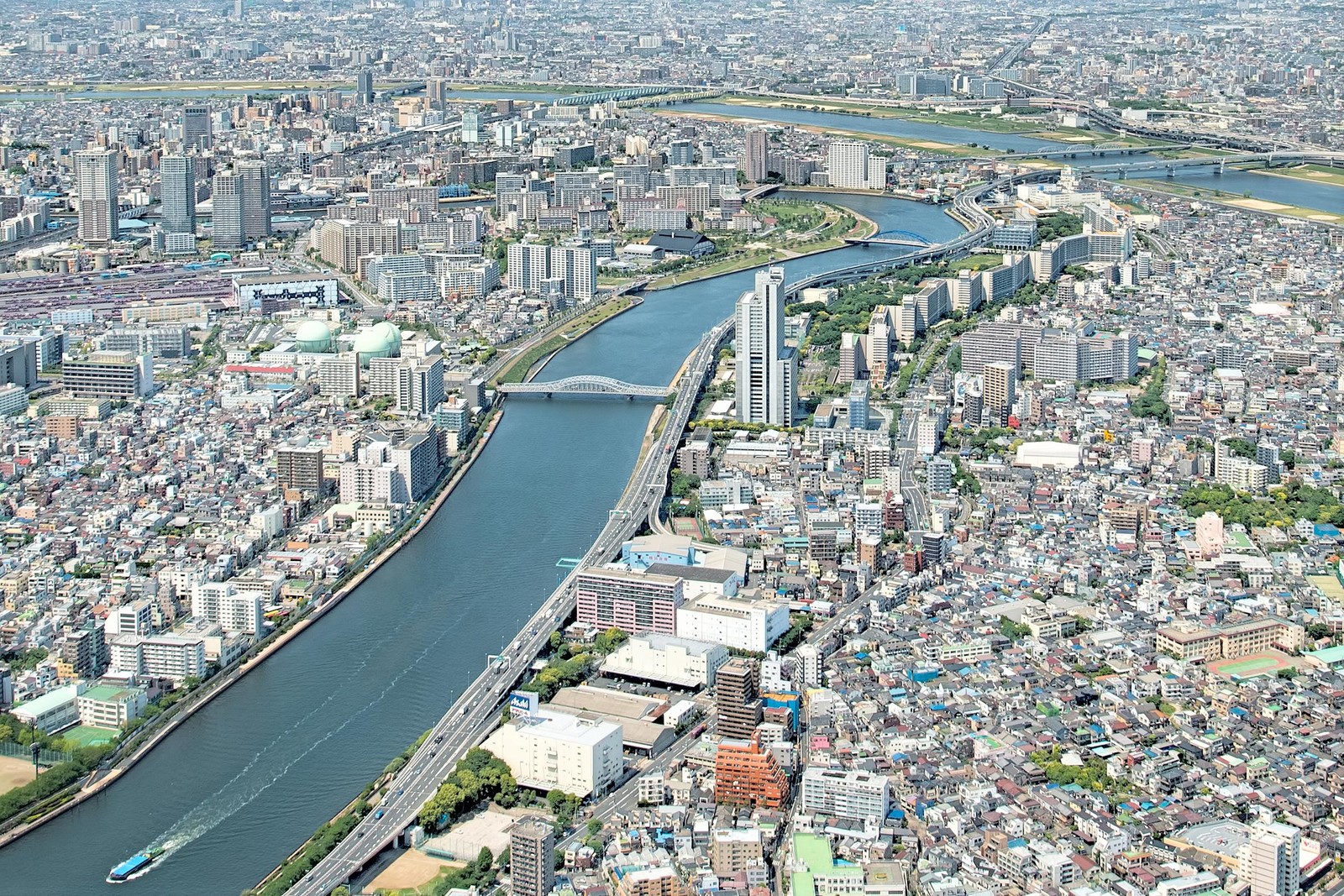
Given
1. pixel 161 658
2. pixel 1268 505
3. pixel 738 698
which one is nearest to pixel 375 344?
pixel 161 658

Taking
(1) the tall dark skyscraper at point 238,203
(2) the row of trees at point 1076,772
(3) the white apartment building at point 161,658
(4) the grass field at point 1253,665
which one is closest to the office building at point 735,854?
(2) the row of trees at point 1076,772

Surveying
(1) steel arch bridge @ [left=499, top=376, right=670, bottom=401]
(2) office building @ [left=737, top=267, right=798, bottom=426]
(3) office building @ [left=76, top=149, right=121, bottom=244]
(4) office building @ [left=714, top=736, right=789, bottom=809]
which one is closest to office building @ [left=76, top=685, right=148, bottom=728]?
(4) office building @ [left=714, top=736, right=789, bottom=809]

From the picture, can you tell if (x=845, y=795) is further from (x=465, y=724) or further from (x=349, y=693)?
(x=349, y=693)

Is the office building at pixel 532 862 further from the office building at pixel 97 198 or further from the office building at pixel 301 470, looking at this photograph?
the office building at pixel 97 198

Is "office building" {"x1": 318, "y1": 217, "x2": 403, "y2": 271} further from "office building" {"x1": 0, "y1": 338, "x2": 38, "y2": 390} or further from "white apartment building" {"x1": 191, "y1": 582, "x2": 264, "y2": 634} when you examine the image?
"white apartment building" {"x1": 191, "y1": 582, "x2": 264, "y2": 634}

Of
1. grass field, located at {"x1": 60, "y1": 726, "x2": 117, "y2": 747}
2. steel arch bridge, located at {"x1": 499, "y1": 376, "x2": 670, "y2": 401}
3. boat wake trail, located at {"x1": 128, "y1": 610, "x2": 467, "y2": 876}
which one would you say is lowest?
boat wake trail, located at {"x1": 128, "y1": 610, "x2": 467, "y2": 876}
